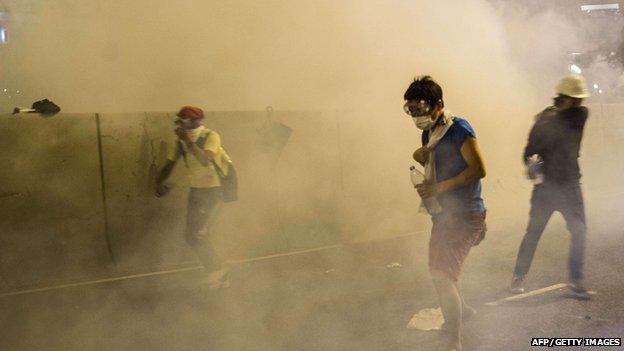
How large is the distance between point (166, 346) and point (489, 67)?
5104mm

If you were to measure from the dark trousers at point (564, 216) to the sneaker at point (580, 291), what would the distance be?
0.09 ft

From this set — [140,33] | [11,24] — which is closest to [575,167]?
[140,33]

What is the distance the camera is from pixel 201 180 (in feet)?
11.8

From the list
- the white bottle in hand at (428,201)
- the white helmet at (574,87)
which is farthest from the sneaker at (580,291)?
the white bottle in hand at (428,201)

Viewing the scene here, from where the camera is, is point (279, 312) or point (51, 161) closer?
point (279, 312)

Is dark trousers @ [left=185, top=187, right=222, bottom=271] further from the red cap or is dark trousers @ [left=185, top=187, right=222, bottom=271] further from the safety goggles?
the safety goggles

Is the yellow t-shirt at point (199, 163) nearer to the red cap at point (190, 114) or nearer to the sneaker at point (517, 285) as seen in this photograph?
the red cap at point (190, 114)

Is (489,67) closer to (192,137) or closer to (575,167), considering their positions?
(575,167)

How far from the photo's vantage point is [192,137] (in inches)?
139

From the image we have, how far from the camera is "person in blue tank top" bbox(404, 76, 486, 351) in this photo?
244 cm

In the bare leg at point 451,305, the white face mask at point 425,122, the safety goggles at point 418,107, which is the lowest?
the bare leg at point 451,305
